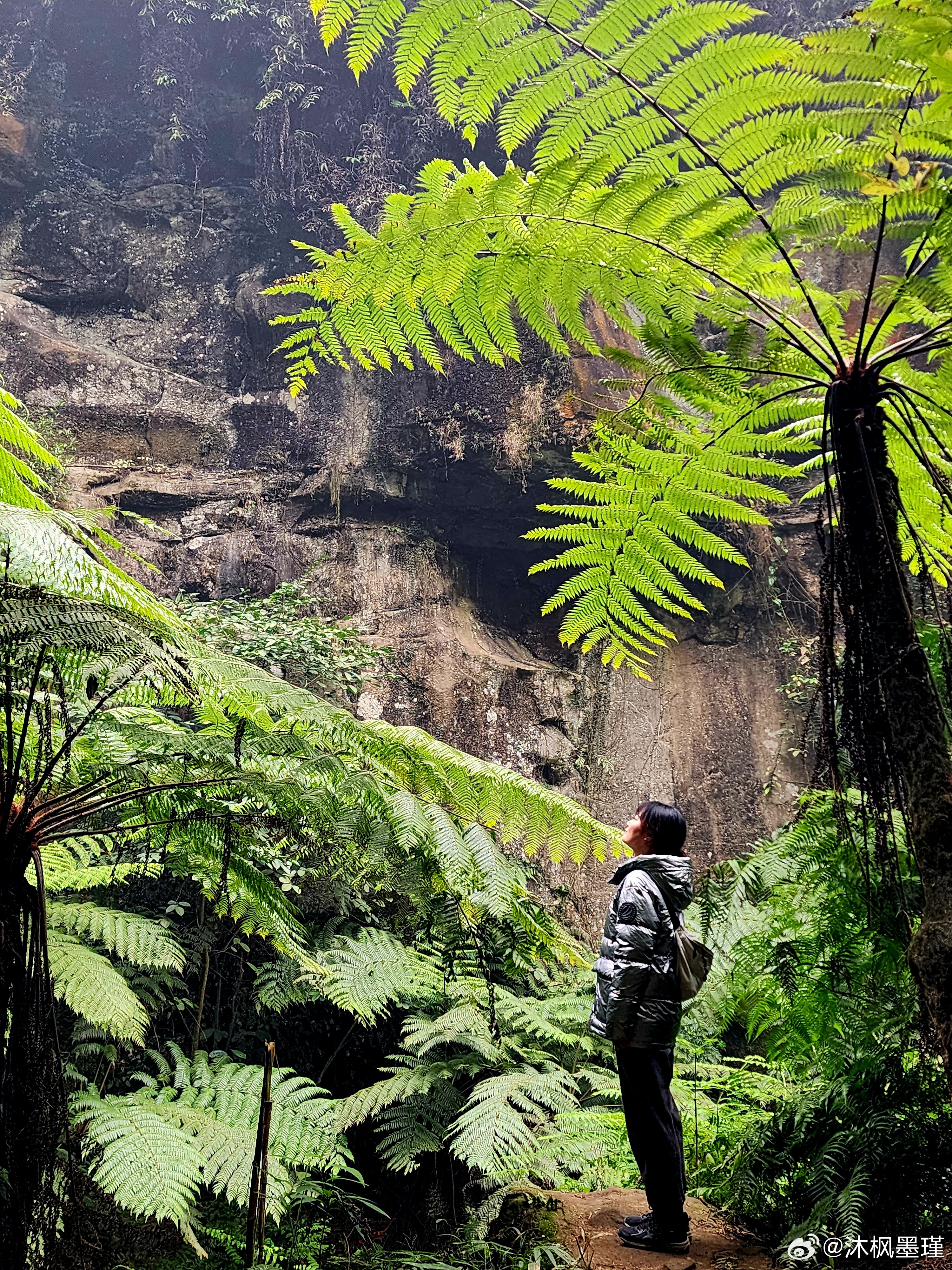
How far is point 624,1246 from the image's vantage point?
78.9 inches

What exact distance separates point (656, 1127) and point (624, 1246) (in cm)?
32

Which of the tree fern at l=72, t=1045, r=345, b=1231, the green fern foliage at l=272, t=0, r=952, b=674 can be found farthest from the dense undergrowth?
the green fern foliage at l=272, t=0, r=952, b=674

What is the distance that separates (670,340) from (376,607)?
6.99m

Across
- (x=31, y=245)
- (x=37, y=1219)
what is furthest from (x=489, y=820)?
(x=31, y=245)

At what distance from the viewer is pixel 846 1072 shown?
5.82 ft

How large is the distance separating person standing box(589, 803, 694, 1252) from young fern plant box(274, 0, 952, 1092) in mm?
795

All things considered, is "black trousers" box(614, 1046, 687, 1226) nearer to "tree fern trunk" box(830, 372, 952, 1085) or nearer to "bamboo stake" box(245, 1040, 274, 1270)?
"bamboo stake" box(245, 1040, 274, 1270)

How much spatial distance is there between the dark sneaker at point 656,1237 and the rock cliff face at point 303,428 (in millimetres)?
5172

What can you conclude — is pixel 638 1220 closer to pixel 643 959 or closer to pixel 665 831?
pixel 643 959

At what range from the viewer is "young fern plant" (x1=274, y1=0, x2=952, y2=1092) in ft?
3.90

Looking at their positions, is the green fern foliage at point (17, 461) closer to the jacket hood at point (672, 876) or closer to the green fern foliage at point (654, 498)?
the green fern foliage at point (654, 498)

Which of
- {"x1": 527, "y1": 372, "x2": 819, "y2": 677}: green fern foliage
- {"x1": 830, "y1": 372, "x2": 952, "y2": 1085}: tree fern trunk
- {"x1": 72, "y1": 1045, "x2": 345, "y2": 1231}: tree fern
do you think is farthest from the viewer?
{"x1": 72, "y1": 1045, "x2": 345, "y2": 1231}: tree fern

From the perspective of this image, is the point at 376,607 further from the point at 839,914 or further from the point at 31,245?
the point at 839,914

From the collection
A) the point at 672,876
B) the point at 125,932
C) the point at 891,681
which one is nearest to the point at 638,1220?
the point at 672,876
